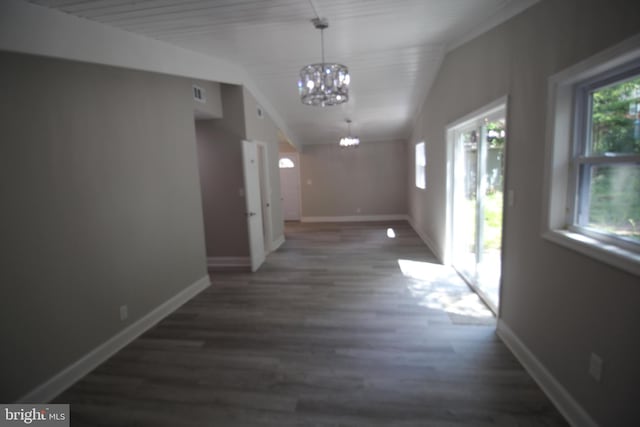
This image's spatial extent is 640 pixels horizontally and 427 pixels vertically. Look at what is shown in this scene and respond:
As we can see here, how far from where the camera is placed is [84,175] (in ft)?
8.49

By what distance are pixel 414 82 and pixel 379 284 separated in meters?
3.39

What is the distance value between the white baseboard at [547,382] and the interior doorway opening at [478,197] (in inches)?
15.1

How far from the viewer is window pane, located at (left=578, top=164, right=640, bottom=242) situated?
5.39ft

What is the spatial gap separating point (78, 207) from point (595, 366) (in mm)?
3594

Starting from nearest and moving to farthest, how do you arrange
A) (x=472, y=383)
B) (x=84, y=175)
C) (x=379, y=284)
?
(x=472, y=383) → (x=84, y=175) → (x=379, y=284)

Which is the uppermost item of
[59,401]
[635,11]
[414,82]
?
[414,82]

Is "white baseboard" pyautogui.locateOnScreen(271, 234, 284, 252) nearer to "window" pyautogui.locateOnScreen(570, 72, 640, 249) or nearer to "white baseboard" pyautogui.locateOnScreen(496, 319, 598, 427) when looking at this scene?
"white baseboard" pyautogui.locateOnScreen(496, 319, 598, 427)

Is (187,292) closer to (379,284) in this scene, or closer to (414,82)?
(379,284)

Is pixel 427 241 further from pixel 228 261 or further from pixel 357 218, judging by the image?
pixel 228 261

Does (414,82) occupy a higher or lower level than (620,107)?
higher

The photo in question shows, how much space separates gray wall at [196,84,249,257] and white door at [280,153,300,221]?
469 centimetres

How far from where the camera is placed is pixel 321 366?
253cm

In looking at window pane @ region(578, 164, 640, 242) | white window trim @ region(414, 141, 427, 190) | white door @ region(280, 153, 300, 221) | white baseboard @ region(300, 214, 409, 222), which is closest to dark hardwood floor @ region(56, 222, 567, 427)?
window pane @ region(578, 164, 640, 242)

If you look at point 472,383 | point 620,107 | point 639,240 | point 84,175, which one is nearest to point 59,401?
point 84,175
